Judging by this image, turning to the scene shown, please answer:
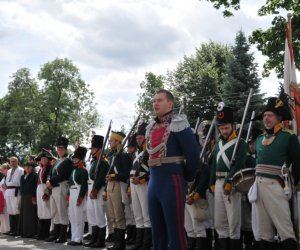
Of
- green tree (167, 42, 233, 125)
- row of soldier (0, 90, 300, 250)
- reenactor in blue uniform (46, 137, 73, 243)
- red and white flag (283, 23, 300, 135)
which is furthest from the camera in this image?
green tree (167, 42, 233, 125)

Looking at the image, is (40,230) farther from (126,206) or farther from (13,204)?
(126,206)

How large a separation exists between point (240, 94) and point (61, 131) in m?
30.7

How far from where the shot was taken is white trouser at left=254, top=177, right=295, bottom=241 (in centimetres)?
659

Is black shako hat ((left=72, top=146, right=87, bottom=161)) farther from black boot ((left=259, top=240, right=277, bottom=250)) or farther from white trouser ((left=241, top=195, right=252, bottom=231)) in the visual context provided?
black boot ((left=259, top=240, right=277, bottom=250))

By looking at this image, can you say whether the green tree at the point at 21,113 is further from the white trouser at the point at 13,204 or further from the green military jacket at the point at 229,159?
the green military jacket at the point at 229,159

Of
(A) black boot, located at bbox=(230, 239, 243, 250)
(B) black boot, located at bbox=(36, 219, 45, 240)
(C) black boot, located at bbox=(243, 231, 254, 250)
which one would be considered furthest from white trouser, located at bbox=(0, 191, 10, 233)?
(A) black boot, located at bbox=(230, 239, 243, 250)

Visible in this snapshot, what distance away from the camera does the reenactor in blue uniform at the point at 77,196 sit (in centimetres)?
1083

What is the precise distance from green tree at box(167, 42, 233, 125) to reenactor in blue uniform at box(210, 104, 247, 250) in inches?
1108

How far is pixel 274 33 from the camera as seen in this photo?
60.7 feet

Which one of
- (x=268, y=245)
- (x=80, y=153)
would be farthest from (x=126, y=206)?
(x=268, y=245)

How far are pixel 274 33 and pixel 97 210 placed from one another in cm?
1063

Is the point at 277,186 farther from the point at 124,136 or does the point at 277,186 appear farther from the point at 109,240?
the point at 109,240

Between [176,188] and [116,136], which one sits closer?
[176,188]

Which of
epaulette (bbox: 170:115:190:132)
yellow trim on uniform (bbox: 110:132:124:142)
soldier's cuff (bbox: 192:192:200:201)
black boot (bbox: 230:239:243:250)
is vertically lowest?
black boot (bbox: 230:239:243:250)
